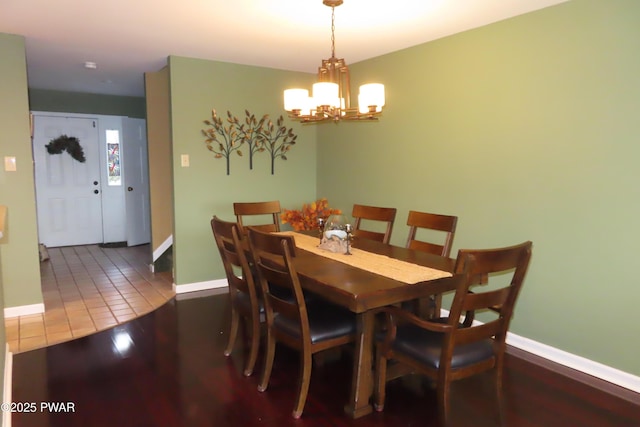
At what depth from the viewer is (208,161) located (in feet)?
14.1

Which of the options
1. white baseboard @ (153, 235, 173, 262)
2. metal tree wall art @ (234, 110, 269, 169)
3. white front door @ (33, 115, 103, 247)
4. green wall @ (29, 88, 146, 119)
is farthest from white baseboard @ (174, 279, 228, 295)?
green wall @ (29, 88, 146, 119)

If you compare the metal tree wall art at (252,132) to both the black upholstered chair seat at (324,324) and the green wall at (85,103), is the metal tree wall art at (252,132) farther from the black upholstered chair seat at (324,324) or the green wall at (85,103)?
the green wall at (85,103)

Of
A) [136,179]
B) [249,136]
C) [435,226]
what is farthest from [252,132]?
[136,179]

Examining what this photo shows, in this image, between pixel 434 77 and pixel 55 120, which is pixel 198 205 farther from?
pixel 55 120

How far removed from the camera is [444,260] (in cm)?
250

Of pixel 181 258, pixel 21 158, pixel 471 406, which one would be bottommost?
pixel 471 406

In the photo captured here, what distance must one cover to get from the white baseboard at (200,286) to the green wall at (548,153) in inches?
81.2

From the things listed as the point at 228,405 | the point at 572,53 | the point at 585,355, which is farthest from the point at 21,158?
the point at 585,355

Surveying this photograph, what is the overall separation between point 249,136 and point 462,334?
10.5 ft

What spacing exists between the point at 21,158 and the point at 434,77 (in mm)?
3370

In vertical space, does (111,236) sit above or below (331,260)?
below

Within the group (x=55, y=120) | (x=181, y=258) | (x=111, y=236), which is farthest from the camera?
(x=111, y=236)

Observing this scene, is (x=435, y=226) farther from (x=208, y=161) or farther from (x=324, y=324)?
(x=208, y=161)

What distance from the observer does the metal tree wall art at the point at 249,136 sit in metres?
4.29
